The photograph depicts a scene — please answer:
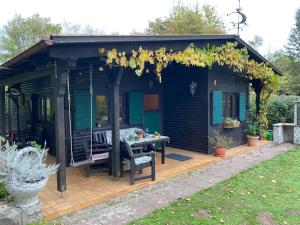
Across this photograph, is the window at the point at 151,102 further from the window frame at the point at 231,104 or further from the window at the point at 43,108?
the window at the point at 43,108

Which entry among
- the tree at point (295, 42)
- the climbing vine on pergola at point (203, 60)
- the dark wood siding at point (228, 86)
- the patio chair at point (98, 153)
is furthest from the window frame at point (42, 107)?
the tree at point (295, 42)

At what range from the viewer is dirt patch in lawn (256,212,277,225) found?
10.8 feet

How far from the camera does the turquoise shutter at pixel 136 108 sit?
702 cm

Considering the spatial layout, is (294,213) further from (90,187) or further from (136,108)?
(136,108)

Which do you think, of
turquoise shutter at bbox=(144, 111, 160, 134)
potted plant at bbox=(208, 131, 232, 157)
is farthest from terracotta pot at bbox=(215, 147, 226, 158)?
turquoise shutter at bbox=(144, 111, 160, 134)

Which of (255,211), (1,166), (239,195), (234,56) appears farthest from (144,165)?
(234,56)

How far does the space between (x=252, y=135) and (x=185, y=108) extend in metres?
2.61

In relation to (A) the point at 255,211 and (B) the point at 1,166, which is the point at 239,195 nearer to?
(A) the point at 255,211

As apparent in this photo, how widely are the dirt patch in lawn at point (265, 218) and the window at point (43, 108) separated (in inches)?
226

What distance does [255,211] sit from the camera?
3604 mm

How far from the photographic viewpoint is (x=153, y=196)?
4.18 metres

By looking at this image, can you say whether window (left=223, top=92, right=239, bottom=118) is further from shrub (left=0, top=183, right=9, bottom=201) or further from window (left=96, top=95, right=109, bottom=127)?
shrub (left=0, top=183, right=9, bottom=201)

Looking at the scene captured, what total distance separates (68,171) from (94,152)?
0.76m

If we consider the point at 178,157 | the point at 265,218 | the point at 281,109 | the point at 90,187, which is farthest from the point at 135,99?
the point at 281,109
